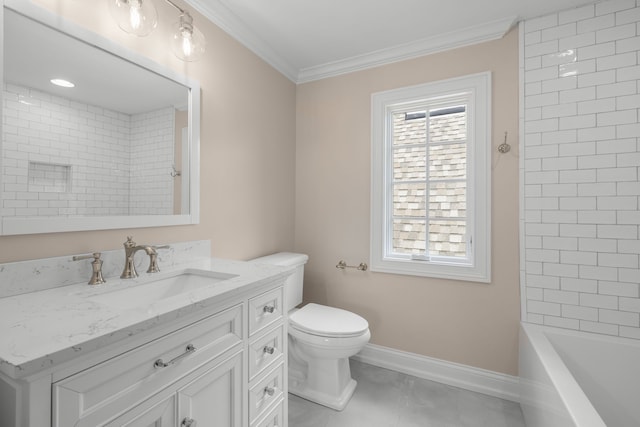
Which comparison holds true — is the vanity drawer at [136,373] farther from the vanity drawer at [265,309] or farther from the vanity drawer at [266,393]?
the vanity drawer at [266,393]

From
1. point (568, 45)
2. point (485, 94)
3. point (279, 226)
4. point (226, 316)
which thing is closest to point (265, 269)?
point (226, 316)

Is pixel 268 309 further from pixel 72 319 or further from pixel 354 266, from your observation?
pixel 354 266

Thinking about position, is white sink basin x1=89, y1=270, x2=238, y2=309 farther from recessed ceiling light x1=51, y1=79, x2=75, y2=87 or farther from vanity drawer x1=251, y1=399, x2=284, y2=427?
recessed ceiling light x1=51, y1=79, x2=75, y2=87

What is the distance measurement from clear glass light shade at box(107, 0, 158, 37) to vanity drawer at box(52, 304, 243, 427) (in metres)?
1.25

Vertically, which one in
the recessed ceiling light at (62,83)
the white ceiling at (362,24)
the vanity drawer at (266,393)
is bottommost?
the vanity drawer at (266,393)

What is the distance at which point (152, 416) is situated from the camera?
2.67ft

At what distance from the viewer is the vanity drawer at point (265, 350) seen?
3.84 feet

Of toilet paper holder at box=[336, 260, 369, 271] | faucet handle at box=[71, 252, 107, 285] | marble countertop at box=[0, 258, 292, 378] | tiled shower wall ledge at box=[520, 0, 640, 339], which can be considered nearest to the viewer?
marble countertop at box=[0, 258, 292, 378]

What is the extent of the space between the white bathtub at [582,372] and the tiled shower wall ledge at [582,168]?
98 millimetres

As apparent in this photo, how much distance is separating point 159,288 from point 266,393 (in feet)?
2.13

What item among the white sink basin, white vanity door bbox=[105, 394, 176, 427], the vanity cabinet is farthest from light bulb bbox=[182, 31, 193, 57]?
white vanity door bbox=[105, 394, 176, 427]

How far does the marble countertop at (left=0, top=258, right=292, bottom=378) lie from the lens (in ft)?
1.92

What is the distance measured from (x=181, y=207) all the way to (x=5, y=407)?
107 cm

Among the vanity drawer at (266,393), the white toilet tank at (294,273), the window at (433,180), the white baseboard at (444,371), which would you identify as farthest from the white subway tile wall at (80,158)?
the white baseboard at (444,371)
